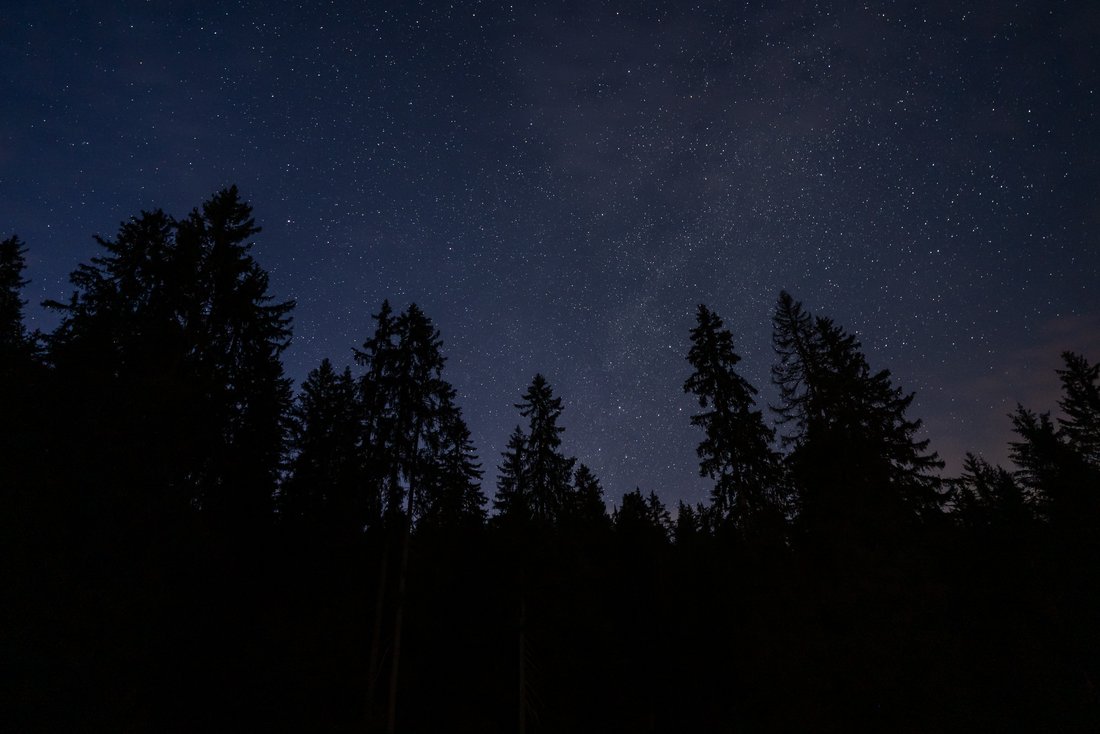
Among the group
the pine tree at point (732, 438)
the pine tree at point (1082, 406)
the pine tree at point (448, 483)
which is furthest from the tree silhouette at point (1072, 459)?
the pine tree at point (448, 483)

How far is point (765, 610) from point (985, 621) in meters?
16.4

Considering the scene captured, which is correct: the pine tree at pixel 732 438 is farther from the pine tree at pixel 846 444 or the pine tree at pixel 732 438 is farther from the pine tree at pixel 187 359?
the pine tree at pixel 187 359

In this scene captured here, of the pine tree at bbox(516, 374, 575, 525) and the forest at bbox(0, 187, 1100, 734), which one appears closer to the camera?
the forest at bbox(0, 187, 1100, 734)

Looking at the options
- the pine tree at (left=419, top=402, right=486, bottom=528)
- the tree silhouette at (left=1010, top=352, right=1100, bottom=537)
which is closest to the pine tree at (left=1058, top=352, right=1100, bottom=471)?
the tree silhouette at (left=1010, top=352, right=1100, bottom=537)

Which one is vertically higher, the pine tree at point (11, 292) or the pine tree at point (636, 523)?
the pine tree at point (11, 292)

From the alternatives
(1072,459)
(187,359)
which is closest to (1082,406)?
(1072,459)

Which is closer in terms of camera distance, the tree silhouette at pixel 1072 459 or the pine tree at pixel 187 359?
the pine tree at pixel 187 359

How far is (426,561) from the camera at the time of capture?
90.0 feet

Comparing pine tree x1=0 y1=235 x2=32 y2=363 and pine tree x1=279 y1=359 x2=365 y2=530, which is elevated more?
pine tree x1=0 y1=235 x2=32 y2=363

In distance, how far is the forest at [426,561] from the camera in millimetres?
11828

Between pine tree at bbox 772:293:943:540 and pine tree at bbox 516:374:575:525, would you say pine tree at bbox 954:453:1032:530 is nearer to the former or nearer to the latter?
pine tree at bbox 772:293:943:540

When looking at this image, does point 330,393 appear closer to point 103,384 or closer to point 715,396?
point 103,384

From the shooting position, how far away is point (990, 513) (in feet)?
122

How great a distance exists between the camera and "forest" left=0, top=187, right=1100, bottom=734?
11828mm
